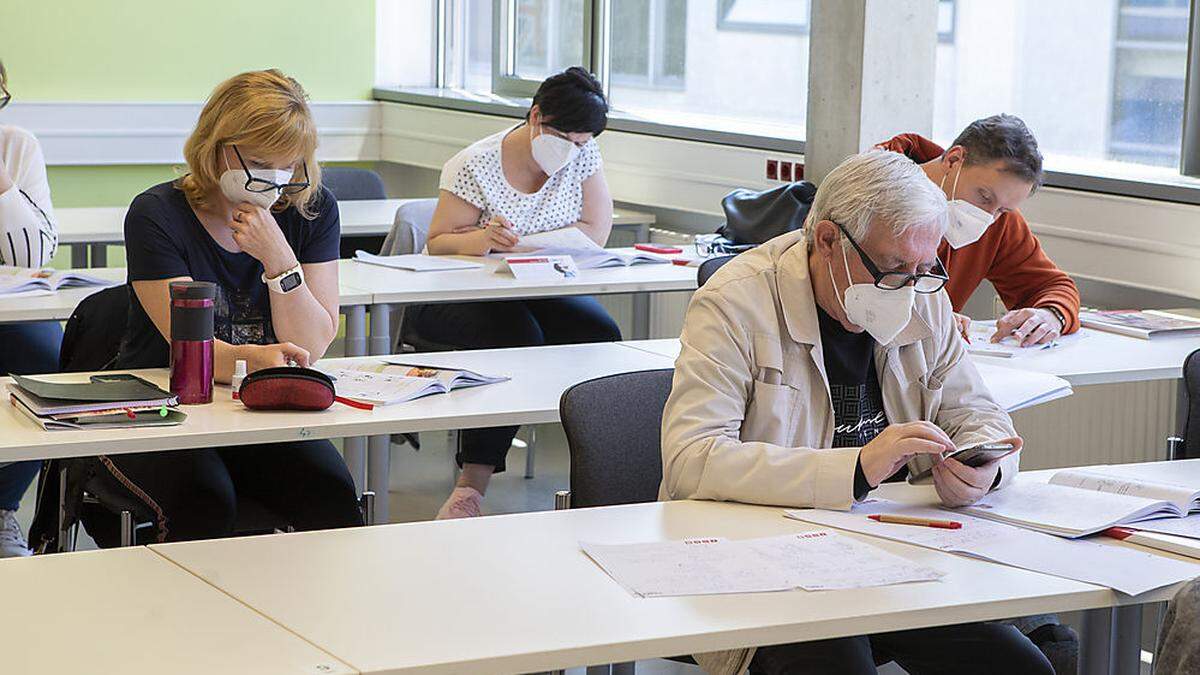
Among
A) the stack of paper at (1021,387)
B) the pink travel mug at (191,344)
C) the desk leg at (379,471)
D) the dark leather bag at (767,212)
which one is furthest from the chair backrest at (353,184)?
the stack of paper at (1021,387)

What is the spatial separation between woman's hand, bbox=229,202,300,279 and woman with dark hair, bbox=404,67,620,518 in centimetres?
156

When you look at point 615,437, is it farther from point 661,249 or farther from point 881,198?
point 661,249

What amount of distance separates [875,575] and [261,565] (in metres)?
0.78

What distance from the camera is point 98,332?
131 inches

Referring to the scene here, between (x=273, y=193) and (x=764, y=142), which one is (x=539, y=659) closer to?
(x=273, y=193)

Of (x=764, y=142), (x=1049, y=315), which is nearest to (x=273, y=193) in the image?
(x=1049, y=315)

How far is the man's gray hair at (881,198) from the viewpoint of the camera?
96.2 inches

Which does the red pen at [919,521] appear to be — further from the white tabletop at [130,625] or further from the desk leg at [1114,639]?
the white tabletop at [130,625]

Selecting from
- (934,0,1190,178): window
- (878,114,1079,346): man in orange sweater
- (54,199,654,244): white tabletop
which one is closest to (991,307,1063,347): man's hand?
(878,114,1079,346): man in orange sweater

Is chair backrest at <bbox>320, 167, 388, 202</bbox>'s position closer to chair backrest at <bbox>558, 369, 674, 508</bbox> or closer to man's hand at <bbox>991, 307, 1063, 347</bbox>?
man's hand at <bbox>991, 307, 1063, 347</bbox>

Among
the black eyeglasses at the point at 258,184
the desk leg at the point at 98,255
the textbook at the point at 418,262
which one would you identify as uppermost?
the black eyeglasses at the point at 258,184

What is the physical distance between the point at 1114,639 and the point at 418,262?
286 centimetres

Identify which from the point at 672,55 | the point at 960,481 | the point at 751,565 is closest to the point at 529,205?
the point at 672,55

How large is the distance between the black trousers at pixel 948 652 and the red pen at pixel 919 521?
6.8 inches
